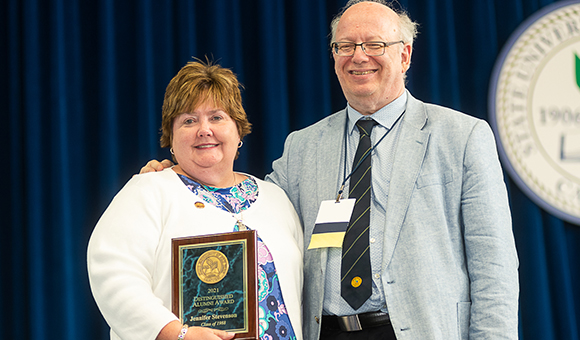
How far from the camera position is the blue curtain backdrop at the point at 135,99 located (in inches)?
102

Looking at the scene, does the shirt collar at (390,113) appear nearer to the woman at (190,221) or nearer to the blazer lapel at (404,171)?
the blazer lapel at (404,171)

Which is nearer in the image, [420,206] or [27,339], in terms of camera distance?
[420,206]

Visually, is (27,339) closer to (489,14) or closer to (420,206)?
(420,206)

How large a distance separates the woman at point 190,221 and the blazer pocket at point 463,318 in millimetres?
486

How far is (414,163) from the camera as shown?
1782 millimetres

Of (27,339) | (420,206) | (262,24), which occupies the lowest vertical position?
(27,339)

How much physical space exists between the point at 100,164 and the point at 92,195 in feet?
0.50

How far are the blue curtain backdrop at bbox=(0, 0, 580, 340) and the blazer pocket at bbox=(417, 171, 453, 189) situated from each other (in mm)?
1018

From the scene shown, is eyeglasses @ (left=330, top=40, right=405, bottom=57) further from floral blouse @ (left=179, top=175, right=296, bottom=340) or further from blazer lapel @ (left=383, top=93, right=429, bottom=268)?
floral blouse @ (left=179, top=175, right=296, bottom=340)

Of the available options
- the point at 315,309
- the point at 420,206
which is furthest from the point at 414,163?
the point at 315,309

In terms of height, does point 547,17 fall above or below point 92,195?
above

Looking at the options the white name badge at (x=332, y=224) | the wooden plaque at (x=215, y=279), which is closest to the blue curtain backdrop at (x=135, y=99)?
the white name badge at (x=332, y=224)

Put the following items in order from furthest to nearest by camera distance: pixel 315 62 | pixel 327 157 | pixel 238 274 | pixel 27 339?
pixel 315 62
pixel 27 339
pixel 327 157
pixel 238 274

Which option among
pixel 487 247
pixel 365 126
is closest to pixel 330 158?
pixel 365 126
